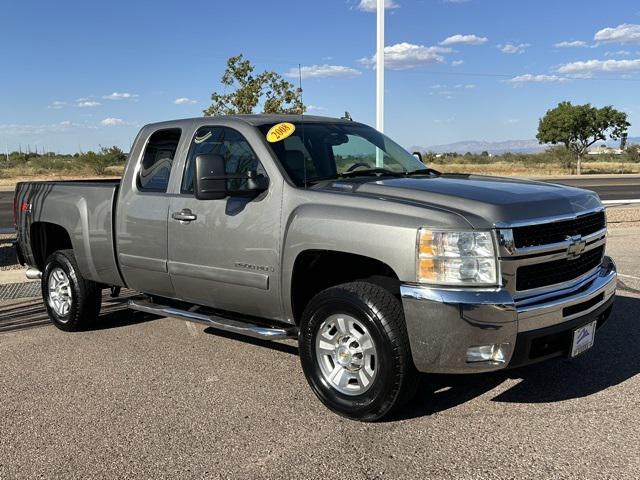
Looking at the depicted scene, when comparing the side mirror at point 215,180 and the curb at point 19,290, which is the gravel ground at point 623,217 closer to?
the curb at point 19,290

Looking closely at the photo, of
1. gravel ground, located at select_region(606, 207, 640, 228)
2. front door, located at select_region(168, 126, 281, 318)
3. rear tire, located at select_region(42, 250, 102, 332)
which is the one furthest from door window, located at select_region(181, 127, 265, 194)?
gravel ground, located at select_region(606, 207, 640, 228)

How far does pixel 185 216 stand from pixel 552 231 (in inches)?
107

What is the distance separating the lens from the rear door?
5.34 metres

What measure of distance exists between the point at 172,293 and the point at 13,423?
1630 millimetres

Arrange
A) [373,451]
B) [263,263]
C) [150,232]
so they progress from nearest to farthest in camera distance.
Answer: [373,451] < [263,263] < [150,232]

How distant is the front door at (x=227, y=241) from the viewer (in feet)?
15.0

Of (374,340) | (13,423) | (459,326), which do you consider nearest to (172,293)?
(13,423)

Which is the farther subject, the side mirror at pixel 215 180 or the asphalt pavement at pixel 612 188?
the asphalt pavement at pixel 612 188

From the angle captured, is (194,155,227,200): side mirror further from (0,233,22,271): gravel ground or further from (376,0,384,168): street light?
(376,0,384,168): street light

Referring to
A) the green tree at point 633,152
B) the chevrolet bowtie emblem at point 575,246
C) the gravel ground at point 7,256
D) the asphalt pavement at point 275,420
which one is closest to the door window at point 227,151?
the asphalt pavement at point 275,420

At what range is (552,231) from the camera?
3.96 meters

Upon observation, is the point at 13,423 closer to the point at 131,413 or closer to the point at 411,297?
the point at 131,413

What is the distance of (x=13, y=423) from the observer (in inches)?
163

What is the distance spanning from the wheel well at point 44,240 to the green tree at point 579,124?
2006 inches
